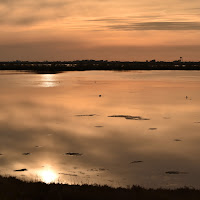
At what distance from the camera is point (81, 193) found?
794 centimetres

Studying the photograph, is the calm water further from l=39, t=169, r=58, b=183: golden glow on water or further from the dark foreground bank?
the dark foreground bank

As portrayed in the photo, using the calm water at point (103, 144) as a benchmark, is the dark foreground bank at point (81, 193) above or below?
above

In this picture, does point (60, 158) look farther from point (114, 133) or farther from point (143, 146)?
point (114, 133)

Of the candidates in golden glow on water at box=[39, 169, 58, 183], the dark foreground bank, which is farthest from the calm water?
the dark foreground bank

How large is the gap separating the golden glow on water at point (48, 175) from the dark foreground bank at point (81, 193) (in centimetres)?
147

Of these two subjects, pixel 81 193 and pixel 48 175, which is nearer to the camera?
pixel 81 193

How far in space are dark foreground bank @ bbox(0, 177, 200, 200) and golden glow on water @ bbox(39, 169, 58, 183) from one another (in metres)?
1.47

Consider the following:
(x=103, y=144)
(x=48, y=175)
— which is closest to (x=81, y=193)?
(x=48, y=175)

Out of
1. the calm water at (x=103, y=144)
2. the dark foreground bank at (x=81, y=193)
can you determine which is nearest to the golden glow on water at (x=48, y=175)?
the calm water at (x=103, y=144)

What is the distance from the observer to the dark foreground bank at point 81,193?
7.78 meters

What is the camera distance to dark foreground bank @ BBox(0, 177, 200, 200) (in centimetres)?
778

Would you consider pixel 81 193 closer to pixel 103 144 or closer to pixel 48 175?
pixel 48 175

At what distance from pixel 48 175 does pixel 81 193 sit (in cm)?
270

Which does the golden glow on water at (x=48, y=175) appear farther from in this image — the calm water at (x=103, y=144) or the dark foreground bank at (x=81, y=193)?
the dark foreground bank at (x=81, y=193)
